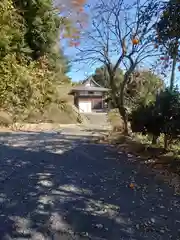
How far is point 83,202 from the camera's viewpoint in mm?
4582

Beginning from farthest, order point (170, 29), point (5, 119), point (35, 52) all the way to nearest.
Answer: point (35, 52)
point (5, 119)
point (170, 29)

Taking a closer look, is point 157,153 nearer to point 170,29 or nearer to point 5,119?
point 170,29

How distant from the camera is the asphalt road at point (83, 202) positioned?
11.7 feet

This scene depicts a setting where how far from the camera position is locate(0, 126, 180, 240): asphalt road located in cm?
356

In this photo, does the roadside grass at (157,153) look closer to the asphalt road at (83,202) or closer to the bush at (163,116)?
the bush at (163,116)

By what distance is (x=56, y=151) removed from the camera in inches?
372

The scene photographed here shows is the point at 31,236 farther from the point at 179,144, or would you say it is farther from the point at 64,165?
the point at 179,144

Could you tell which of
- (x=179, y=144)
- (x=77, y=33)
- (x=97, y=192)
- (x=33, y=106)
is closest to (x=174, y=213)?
(x=97, y=192)

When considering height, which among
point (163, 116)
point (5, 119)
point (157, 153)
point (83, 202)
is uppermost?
point (163, 116)

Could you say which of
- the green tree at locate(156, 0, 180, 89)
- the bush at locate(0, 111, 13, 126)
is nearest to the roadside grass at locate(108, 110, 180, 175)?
the green tree at locate(156, 0, 180, 89)

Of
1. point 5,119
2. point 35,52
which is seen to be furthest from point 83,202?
point 35,52

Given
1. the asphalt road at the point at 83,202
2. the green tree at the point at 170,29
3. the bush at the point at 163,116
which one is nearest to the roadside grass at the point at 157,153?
the bush at the point at 163,116

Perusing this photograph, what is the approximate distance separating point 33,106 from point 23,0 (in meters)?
7.12

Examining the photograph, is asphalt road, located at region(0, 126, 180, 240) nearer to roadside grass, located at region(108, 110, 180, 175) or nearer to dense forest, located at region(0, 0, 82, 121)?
roadside grass, located at region(108, 110, 180, 175)
